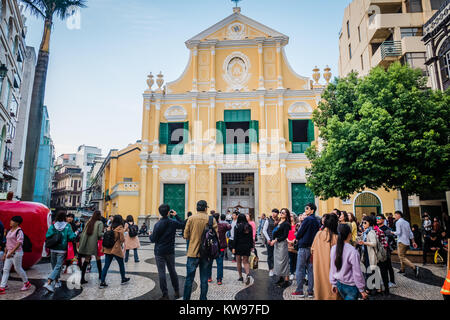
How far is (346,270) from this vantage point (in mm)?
3891

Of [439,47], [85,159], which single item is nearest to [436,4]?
[439,47]

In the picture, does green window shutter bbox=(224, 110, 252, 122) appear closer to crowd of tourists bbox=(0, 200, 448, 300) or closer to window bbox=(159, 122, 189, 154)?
window bbox=(159, 122, 189, 154)

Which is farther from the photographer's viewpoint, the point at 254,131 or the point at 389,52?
the point at 254,131

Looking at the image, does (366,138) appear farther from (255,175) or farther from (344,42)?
(344,42)

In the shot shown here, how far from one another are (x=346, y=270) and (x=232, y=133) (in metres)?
17.5

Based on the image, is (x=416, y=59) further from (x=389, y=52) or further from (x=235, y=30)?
(x=235, y=30)

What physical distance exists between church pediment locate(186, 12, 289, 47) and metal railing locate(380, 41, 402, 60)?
7221 millimetres

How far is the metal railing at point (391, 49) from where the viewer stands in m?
19.0

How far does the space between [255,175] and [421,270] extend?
39.6 feet

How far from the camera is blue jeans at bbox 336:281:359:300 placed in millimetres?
3830

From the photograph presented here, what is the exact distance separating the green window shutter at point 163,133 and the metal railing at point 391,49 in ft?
48.9

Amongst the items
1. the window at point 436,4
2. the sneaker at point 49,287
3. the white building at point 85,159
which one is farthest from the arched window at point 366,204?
the white building at point 85,159

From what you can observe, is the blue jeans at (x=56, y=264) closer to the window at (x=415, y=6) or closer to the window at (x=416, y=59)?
the window at (x=416, y=59)
